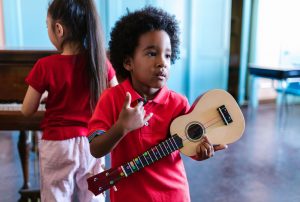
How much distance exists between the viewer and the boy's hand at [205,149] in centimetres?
108

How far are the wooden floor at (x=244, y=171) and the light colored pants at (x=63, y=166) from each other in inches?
46.5

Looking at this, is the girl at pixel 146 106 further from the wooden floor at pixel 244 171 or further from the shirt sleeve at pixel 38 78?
the wooden floor at pixel 244 171

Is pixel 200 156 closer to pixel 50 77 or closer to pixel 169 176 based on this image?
pixel 169 176

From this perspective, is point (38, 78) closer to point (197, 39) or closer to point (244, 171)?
point (244, 171)

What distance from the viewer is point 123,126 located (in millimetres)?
934

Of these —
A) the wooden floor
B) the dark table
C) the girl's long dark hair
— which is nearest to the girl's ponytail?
the girl's long dark hair

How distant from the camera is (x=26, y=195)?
205cm

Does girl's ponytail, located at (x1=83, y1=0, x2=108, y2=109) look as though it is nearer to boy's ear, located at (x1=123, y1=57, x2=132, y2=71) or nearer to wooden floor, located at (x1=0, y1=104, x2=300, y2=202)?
boy's ear, located at (x1=123, y1=57, x2=132, y2=71)

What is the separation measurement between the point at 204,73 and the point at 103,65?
413 cm

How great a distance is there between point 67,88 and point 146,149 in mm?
590

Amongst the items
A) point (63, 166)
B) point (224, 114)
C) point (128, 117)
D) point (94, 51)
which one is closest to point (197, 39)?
point (94, 51)

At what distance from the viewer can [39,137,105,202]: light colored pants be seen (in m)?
1.53

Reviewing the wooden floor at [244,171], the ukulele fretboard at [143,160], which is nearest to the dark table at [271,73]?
the wooden floor at [244,171]

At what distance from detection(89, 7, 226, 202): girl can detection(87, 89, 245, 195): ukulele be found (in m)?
0.03
